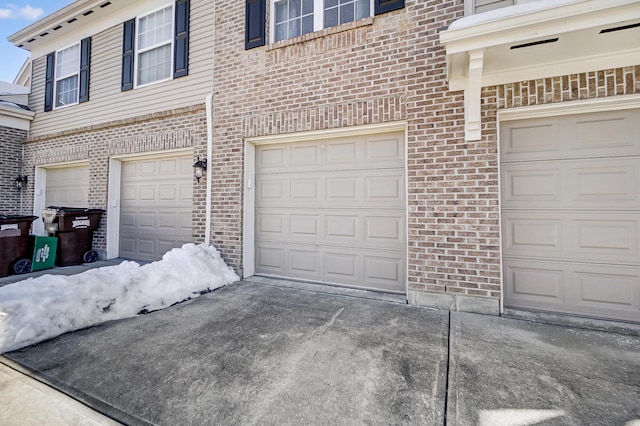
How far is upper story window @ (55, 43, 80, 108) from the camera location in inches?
282

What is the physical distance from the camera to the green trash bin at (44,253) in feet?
17.6

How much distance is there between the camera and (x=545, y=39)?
266cm

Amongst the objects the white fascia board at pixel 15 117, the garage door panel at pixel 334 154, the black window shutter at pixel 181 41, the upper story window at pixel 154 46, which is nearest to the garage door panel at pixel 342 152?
the garage door panel at pixel 334 154

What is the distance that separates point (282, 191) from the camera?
4.71m

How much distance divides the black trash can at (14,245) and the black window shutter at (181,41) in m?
3.87

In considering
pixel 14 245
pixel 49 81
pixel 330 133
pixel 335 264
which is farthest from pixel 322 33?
pixel 49 81

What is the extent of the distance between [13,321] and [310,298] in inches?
116

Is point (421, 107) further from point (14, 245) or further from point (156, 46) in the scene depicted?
point (14, 245)

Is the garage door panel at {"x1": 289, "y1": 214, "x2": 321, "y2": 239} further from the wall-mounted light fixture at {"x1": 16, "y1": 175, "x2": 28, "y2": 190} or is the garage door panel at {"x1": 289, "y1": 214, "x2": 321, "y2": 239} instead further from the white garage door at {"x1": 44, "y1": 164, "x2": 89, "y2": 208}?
the wall-mounted light fixture at {"x1": 16, "y1": 175, "x2": 28, "y2": 190}

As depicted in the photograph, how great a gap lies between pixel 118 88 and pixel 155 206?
2790 millimetres

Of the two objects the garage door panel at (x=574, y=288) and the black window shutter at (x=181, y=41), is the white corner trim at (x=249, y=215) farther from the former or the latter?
the garage door panel at (x=574, y=288)

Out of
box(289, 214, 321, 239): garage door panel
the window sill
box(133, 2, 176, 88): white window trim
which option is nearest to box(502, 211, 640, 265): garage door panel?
box(289, 214, 321, 239): garage door panel

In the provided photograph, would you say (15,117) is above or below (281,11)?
below

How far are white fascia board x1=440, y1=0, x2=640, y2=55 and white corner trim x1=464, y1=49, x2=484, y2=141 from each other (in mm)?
142
